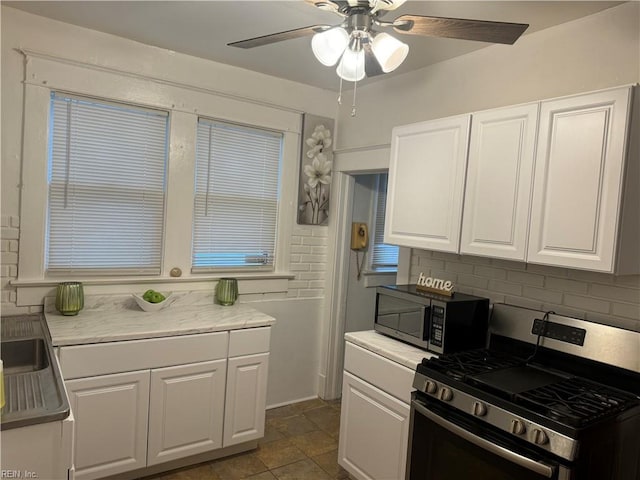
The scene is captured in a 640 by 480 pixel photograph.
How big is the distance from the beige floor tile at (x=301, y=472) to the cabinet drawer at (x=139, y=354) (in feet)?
2.53

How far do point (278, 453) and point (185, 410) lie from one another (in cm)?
71

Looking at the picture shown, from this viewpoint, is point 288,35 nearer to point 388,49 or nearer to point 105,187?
point 388,49

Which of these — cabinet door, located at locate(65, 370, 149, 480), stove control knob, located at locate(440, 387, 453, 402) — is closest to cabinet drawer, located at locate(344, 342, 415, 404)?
stove control knob, located at locate(440, 387, 453, 402)

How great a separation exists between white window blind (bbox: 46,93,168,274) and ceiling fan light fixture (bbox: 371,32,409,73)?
A: 5.78ft

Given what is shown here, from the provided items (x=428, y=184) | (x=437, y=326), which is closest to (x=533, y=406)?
(x=437, y=326)

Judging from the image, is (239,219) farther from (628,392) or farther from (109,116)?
(628,392)

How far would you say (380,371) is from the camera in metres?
2.28

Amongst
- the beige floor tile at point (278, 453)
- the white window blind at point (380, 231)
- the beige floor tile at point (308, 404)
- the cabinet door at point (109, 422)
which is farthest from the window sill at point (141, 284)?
the beige floor tile at point (278, 453)

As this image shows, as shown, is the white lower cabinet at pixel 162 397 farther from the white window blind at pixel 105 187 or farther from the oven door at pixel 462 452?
the oven door at pixel 462 452

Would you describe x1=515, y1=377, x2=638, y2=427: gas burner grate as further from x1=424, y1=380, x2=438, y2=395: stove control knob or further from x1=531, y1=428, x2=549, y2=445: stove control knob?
x1=424, y1=380, x2=438, y2=395: stove control knob

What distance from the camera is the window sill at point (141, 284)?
2.48 meters

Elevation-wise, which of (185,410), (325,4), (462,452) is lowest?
(185,410)

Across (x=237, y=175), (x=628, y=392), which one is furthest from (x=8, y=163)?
(x=628, y=392)

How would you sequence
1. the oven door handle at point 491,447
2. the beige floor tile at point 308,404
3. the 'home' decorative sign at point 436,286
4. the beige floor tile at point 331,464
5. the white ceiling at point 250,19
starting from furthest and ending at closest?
1. the beige floor tile at point 308,404
2. the beige floor tile at point 331,464
3. the 'home' decorative sign at point 436,286
4. the white ceiling at point 250,19
5. the oven door handle at point 491,447
